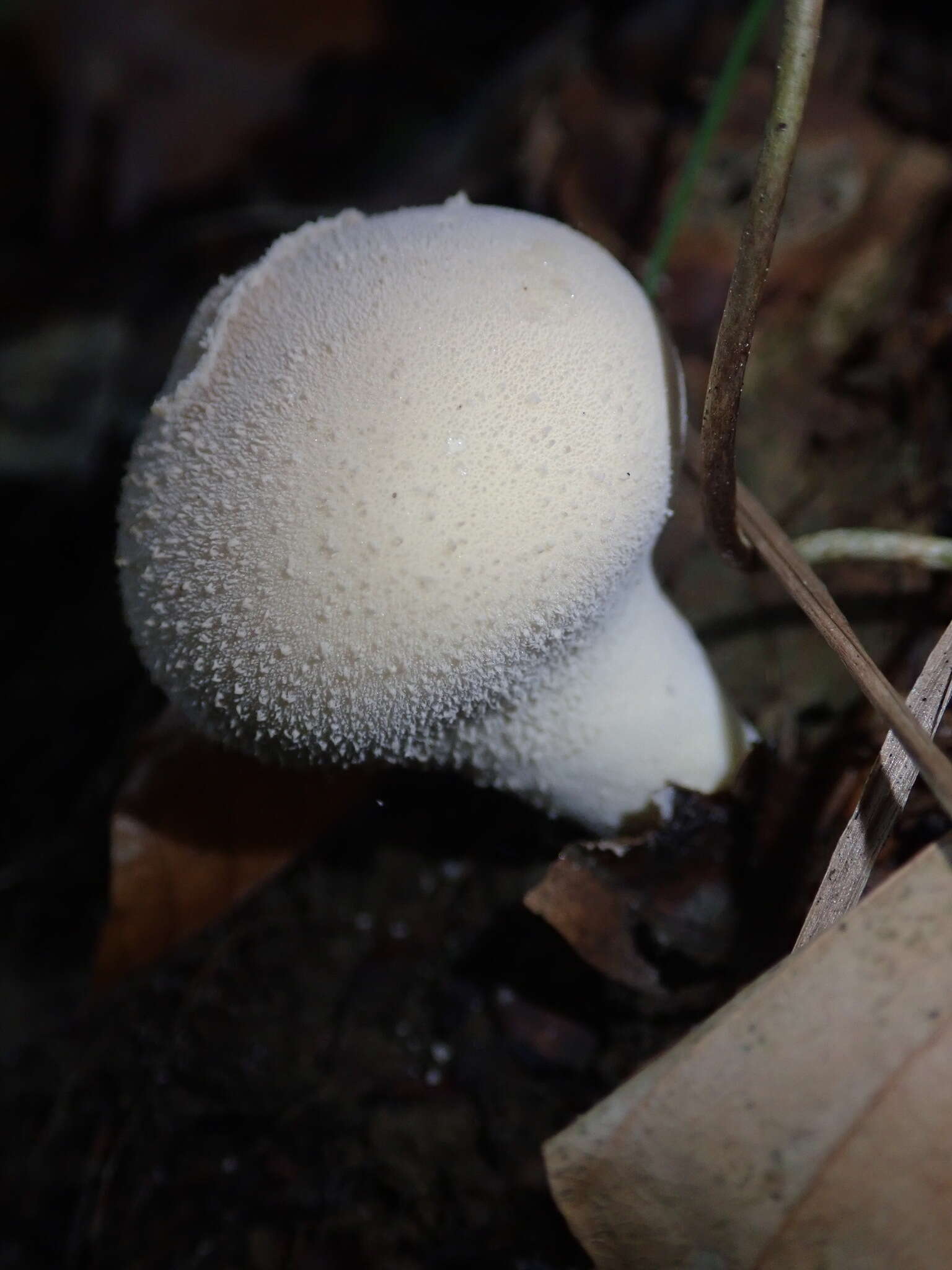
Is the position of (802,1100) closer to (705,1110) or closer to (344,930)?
(705,1110)

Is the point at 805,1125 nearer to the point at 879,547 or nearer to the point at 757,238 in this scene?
the point at 879,547

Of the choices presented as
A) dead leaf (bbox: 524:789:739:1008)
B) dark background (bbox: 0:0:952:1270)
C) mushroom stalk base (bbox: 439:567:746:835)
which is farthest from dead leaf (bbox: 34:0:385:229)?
dead leaf (bbox: 524:789:739:1008)

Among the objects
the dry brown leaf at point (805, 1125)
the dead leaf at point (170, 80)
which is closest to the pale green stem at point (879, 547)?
the dry brown leaf at point (805, 1125)

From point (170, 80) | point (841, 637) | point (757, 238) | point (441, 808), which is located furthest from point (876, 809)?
point (170, 80)

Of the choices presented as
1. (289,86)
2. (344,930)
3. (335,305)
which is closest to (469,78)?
(289,86)

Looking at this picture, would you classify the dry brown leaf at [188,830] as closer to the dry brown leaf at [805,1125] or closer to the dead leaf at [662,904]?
the dead leaf at [662,904]

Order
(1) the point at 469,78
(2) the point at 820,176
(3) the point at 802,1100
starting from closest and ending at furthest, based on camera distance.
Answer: (3) the point at 802,1100 → (2) the point at 820,176 → (1) the point at 469,78
